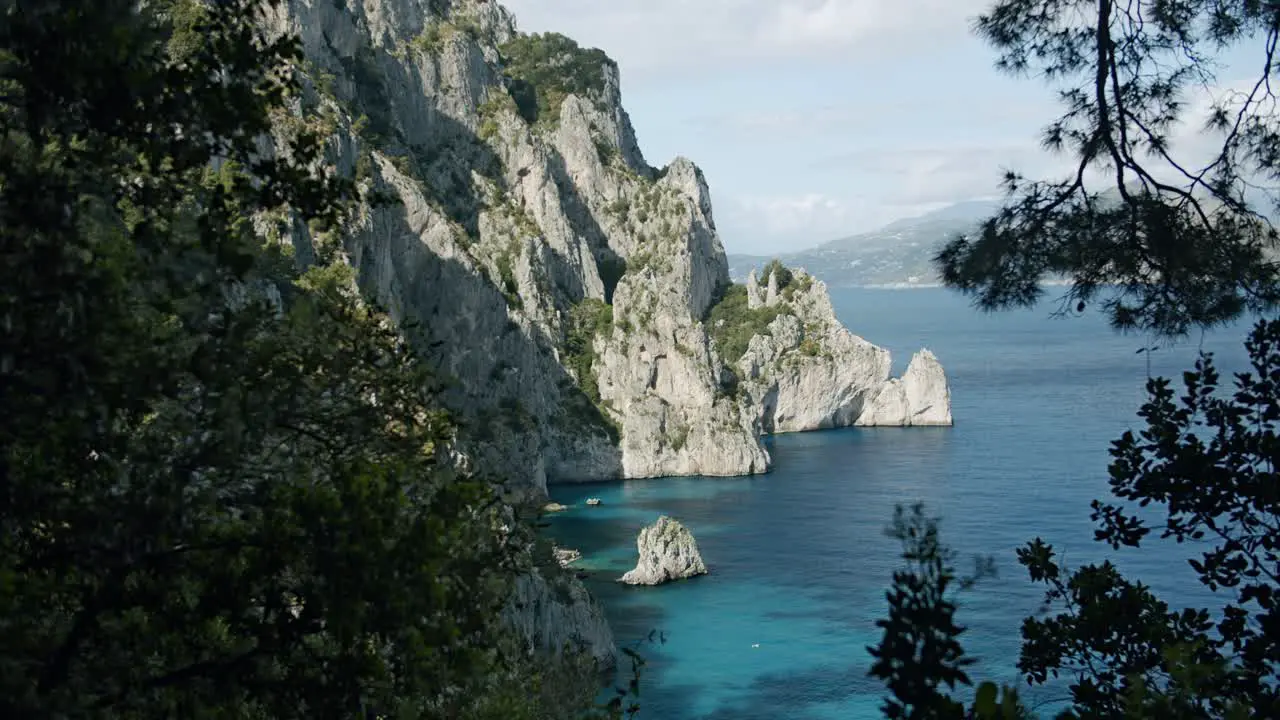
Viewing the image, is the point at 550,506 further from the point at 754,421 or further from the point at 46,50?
the point at 46,50

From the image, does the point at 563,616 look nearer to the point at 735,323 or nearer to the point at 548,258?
the point at 548,258

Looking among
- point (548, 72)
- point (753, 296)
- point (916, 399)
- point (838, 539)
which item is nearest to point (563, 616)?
point (838, 539)

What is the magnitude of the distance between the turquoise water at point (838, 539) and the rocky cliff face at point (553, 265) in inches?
252

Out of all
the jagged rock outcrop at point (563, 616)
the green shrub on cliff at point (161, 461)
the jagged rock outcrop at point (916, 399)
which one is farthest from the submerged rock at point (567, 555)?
the green shrub on cliff at point (161, 461)

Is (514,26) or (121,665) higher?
(514,26)

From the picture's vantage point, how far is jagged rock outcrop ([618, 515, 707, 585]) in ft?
253

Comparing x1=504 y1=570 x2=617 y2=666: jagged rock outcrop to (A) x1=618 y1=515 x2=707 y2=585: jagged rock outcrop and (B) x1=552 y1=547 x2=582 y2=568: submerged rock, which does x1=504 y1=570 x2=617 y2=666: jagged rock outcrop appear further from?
(A) x1=618 y1=515 x2=707 y2=585: jagged rock outcrop

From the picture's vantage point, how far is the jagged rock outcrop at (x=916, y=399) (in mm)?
136375

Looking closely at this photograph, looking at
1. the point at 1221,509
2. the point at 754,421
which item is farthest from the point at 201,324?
Answer: the point at 754,421

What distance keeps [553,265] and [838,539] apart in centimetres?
6081

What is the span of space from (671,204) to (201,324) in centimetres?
14330

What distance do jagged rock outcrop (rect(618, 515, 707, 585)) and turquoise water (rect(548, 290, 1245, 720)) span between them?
106cm

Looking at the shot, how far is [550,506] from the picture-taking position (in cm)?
10338

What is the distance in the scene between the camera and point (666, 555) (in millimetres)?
77312
